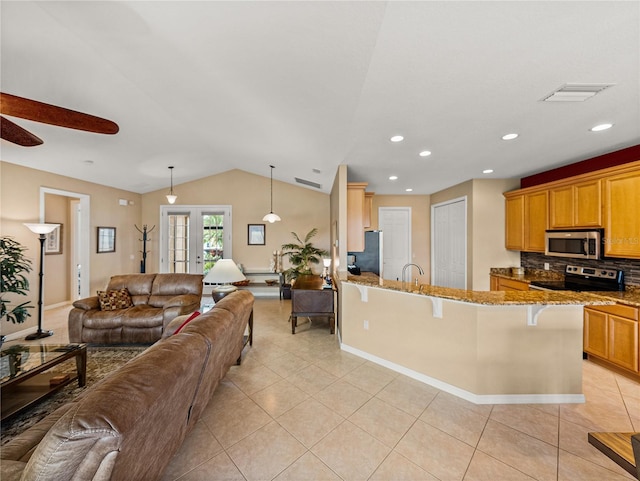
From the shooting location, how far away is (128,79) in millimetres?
2578

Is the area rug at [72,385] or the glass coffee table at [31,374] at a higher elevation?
the glass coffee table at [31,374]

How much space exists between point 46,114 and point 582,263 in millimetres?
5656

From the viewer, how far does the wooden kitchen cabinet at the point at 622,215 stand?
8.55ft

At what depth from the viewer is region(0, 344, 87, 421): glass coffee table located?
1923 millimetres

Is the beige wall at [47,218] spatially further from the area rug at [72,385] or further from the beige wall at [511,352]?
the beige wall at [511,352]

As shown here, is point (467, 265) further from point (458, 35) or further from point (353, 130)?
point (458, 35)

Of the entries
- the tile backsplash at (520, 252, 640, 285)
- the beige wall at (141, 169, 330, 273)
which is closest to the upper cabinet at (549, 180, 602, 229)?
the tile backsplash at (520, 252, 640, 285)

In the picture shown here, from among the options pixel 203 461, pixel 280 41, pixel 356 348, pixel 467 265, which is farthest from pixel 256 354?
pixel 467 265

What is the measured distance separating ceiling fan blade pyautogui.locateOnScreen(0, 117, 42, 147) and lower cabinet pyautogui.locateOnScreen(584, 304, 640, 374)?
5.40 meters

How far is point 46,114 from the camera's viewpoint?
1.61 metres

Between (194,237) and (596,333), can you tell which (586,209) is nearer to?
(596,333)

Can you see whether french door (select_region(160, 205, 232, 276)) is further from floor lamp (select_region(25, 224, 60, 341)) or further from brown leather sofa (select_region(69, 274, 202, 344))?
brown leather sofa (select_region(69, 274, 202, 344))

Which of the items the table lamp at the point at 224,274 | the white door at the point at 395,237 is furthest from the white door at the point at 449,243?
the table lamp at the point at 224,274

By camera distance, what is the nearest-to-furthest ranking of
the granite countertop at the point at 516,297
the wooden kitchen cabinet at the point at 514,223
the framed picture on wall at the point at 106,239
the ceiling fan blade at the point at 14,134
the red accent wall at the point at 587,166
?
the ceiling fan blade at the point at 14,134 → the granite countertop at the point at 516,297 → the red accent wall at the point at 587,166 → the wooden kitchen cabinet at the point at 514,223 → the framed picture on wall at the point at 106,239
